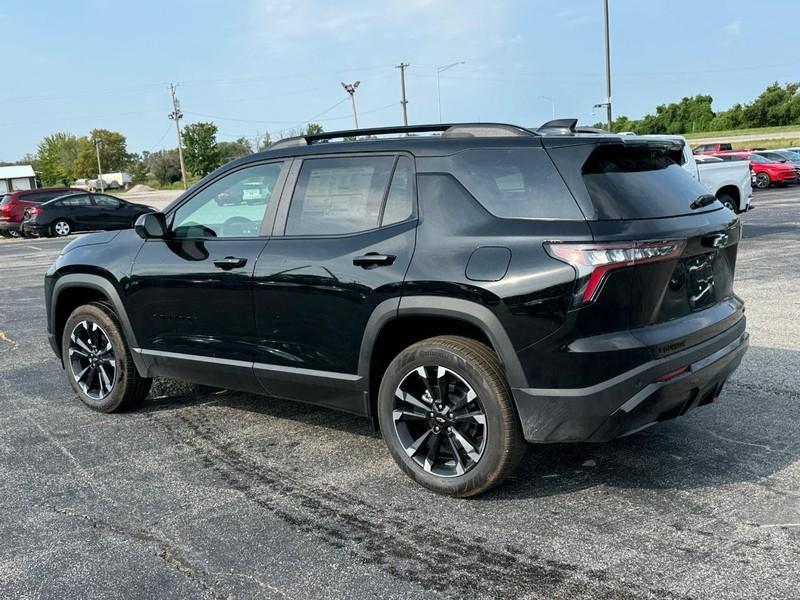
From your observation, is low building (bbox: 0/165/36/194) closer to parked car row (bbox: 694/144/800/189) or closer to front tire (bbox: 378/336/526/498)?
parked car row (bbox: 694/144/800/189)

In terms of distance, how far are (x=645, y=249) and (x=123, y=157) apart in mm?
124291

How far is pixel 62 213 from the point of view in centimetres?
2669

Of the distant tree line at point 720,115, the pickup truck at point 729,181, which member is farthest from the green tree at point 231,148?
the pickup truck at point 729,181

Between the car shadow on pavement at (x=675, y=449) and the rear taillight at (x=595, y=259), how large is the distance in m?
1.15

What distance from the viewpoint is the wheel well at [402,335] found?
12.5 feet

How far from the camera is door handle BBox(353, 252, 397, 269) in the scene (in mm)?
3904

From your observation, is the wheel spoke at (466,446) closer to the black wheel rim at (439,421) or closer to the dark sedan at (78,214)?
the black wheel rim at (439,421)

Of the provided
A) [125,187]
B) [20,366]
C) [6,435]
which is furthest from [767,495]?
[125,187]

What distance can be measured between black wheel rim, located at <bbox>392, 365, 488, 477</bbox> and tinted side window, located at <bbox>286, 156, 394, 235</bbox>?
35.5 inches

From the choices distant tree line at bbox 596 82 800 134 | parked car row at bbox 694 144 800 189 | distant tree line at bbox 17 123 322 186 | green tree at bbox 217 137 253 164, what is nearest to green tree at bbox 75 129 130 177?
distant tree line at bbox 17 123 322 186

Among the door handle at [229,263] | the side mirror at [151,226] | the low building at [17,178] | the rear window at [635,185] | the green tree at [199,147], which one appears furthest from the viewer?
the low building at [17,178]

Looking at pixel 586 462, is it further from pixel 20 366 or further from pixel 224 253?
pixel 20 366

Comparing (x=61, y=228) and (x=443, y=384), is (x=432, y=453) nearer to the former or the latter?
(x=443, y=384)

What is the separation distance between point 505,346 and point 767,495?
1.50 m
